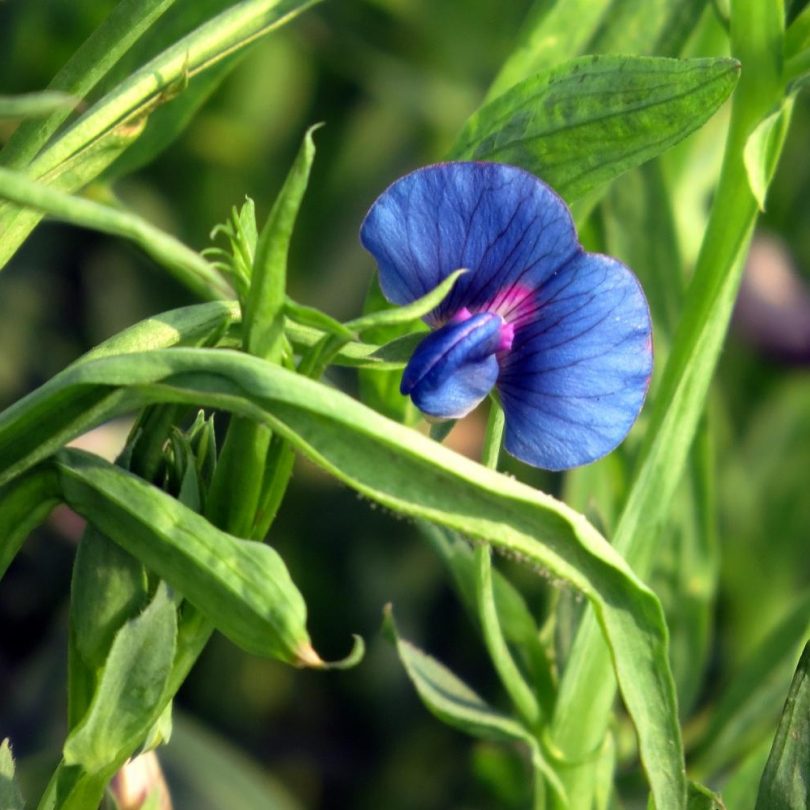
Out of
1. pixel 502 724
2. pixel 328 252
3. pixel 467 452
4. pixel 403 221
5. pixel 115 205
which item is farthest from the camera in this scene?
pixel 328 252

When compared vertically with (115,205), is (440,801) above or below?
below

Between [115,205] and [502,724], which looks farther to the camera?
[115,205]

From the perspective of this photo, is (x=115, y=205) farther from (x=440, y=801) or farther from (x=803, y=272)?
(x=803, y=272)

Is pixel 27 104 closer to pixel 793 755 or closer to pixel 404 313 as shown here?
pixel 404 313

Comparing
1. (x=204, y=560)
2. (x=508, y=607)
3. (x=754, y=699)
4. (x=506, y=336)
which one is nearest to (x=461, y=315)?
(x=506, y=336)

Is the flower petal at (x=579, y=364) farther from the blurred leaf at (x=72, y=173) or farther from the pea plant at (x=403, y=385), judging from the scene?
the blurred leaf at (x=72, y=173)

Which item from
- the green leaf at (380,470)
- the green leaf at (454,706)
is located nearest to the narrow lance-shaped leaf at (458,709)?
the green leaf at (454,706)

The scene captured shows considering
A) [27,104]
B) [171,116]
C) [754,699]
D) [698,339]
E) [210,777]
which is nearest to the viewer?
[27,104]

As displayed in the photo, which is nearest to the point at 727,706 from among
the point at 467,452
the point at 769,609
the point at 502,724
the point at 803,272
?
the point at 502,724
